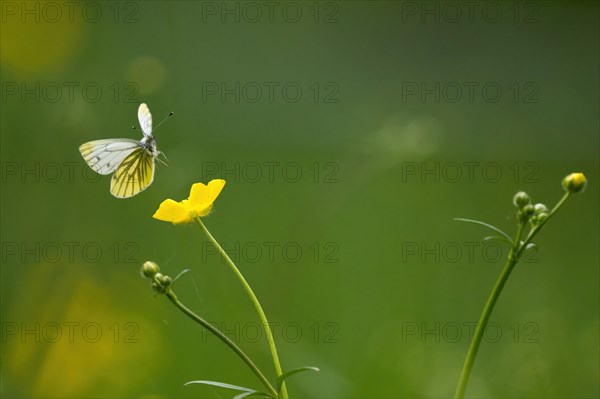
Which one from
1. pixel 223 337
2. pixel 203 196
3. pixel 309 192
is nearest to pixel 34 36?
pixel 309 192

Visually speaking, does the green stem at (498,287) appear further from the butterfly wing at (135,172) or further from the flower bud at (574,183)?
the butterfly wing at (135,172)

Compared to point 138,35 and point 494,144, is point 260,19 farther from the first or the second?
point 494,144

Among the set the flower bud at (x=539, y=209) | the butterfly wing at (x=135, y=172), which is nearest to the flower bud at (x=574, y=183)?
the flower bud at (x=539, y=209)

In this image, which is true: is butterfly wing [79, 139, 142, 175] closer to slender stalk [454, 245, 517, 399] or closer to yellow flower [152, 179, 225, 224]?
yellow flower [152, 179, 225, 224]

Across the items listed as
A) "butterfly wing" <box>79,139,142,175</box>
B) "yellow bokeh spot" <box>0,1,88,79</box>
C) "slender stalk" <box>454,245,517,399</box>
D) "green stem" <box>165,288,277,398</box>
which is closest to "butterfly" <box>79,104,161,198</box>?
"butterfly wing" <box>79,139,142,175</box>

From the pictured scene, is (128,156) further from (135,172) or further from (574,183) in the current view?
(574,183)
